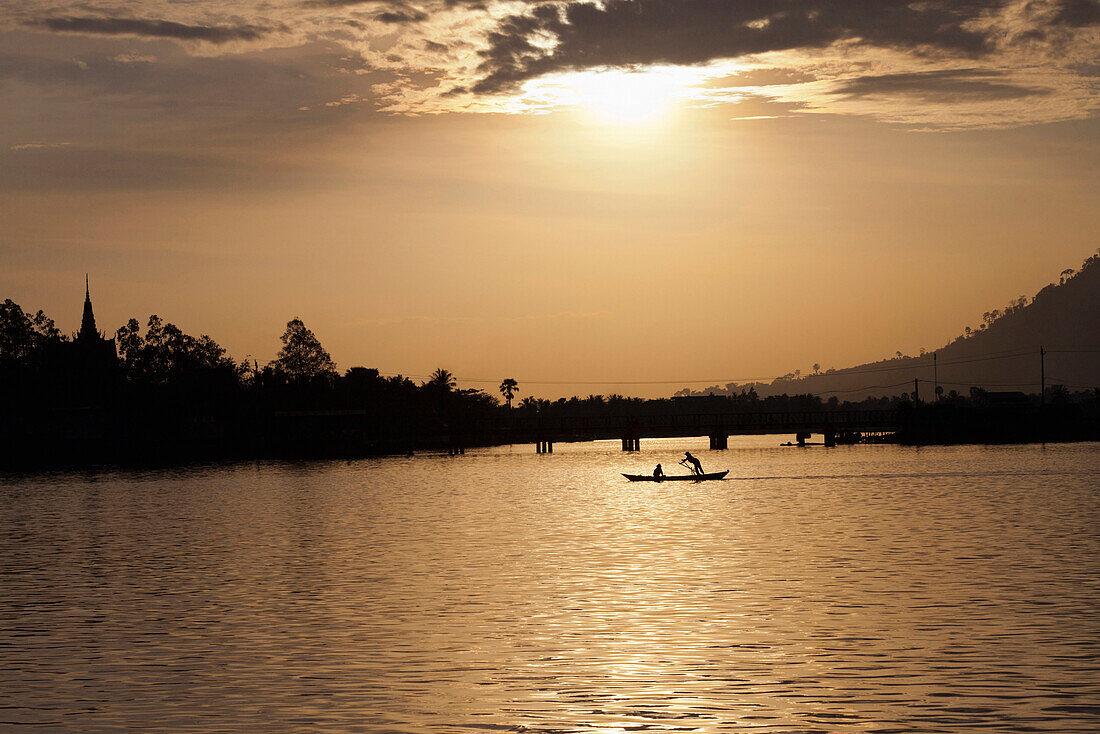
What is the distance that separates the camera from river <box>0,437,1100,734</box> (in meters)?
23.1

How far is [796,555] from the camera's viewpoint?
51125 millimetres

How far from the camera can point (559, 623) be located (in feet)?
110

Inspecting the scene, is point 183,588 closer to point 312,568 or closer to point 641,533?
point 312,568


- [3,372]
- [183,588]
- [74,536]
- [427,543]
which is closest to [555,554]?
[427,543]

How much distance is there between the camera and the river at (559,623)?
75.7 ft

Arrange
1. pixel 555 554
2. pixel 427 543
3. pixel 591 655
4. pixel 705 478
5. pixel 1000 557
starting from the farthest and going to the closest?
pixel 705 478 < pixel 427 543 < pixel 555 554 < pixel 1000 557 < pixel 591 655

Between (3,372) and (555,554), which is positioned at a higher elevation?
(3,372)

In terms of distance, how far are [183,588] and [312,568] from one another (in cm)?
708

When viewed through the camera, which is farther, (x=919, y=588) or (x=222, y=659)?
(x=919, y=588)

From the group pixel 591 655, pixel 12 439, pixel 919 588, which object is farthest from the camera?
pixel 12 439

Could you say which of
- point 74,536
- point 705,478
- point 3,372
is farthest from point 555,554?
point 3,372

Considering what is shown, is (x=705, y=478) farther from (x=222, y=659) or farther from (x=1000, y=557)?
(x=222, y=659)

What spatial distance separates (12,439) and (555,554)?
156588mm

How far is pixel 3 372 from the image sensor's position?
195750 millimetres
